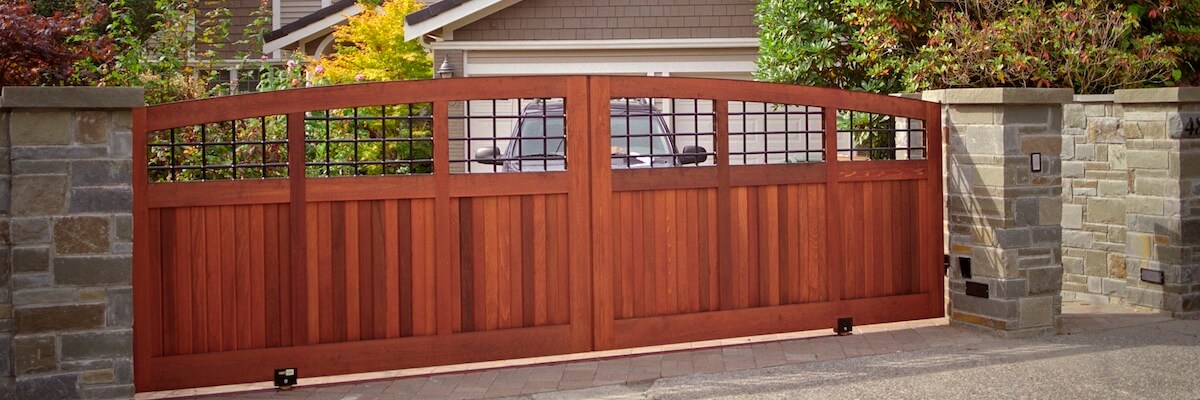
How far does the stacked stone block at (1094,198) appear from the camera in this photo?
10.8m

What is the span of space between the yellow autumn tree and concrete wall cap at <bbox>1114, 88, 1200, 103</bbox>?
37.6ft

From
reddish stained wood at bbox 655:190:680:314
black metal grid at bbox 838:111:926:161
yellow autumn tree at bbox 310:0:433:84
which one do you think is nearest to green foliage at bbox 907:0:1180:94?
black metal grid at bbox 838:111:926:161

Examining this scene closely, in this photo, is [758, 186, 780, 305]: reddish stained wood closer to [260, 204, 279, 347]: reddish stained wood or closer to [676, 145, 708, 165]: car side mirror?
[676, 145, 708, 165]: car side mirror

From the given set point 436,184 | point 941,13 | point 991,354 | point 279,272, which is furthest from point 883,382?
point 941,13

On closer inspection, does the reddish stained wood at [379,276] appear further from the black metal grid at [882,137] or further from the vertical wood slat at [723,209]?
the black metal grid at [882,137]

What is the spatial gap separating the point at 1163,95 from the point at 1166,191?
2.47 feet

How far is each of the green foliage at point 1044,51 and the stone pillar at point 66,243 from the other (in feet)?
24.1

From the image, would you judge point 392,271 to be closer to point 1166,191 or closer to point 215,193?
point 215,193

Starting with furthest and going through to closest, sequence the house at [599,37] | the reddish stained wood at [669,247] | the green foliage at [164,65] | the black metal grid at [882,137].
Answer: the house at [599,37] < the green foliage at [164,65] < the black metal grid at [882,137] < the reddish stained wood at [669,247]

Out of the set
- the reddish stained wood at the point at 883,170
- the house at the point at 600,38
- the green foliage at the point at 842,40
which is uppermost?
the house at the point at 600,38

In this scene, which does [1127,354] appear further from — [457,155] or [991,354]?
[457,155]

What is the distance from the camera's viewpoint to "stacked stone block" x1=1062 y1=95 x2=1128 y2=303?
1080 centimetres

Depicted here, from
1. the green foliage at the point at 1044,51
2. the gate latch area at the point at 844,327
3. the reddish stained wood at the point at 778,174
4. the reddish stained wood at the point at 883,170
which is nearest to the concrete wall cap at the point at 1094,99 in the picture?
the green foliage at the point at 1044,51

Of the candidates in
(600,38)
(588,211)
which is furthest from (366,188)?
(600,38)
